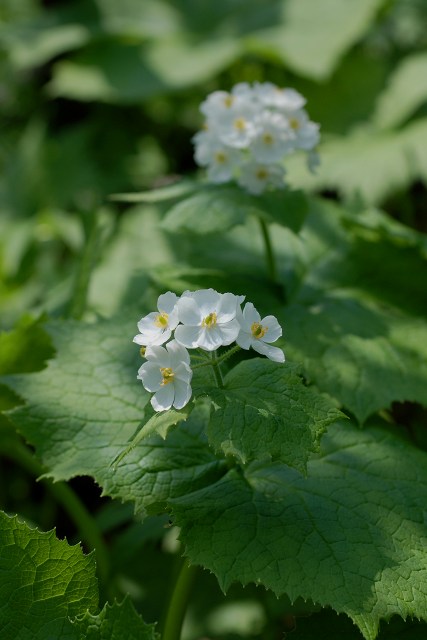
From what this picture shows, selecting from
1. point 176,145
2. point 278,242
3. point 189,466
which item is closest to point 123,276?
point 278,242

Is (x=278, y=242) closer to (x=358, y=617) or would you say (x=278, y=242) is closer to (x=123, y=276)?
(x=123, y=276)

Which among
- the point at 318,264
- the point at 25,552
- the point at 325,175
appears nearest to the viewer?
the point at 25,552

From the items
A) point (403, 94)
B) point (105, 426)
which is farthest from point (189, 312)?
point (403, 94)

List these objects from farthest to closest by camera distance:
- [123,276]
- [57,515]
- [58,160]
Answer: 1. [58,160]
2. [57,515]
3. [123,276]

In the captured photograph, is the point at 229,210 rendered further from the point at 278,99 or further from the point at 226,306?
the point at 226,306

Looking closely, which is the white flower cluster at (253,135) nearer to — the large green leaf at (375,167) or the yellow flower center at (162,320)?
the yellow flower center at (162,320)

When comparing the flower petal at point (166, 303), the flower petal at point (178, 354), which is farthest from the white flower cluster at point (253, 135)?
the flower petal at point (178, 354)

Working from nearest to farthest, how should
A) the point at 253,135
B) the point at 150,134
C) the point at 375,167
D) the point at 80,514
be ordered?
the point at 253,135 → the point at 80,514 → the point at 375,167 → the point at 150,134

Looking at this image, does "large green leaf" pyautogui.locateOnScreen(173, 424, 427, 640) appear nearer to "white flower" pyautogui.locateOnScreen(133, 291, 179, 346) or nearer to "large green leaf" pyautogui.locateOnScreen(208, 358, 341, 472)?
"large green leaf" pyautogui.locateOnScreen(208, 358, 341, 472)
